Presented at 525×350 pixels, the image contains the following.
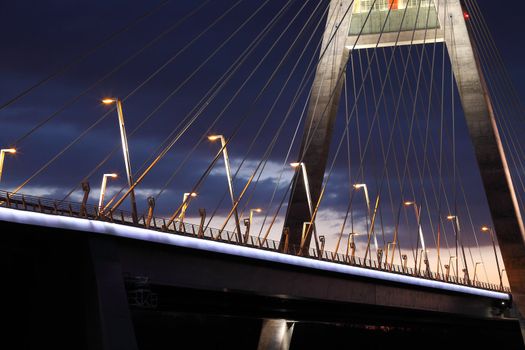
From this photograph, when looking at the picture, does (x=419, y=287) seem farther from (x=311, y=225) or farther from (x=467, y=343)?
(x=467, y=343)

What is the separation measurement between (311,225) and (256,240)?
4976mm

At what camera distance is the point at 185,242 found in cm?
2992

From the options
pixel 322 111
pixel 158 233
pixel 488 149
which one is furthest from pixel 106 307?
pixel 488 149

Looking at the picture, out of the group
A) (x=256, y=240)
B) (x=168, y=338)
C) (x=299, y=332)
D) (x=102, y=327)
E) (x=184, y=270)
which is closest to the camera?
(x=102, y=327)

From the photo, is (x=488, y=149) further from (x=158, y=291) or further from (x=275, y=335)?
(x=158, y=291)

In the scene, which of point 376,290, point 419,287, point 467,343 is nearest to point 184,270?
point 376,290

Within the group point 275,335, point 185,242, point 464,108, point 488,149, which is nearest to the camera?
point 185,242

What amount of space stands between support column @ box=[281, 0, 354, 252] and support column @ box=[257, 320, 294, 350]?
465 centimetres

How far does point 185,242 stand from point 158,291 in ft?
12.7

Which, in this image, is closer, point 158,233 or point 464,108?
point 158,233

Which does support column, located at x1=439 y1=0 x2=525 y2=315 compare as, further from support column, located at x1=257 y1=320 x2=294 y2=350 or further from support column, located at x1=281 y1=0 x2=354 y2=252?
support column, located at x1=257 y1=320 x2=294 y2=350

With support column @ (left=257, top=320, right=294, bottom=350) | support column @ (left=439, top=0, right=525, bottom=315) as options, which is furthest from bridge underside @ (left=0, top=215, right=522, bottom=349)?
support column @ (left=439, top=0, right=525, bottom=315)

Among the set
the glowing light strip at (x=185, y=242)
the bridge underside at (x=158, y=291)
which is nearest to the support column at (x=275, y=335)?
the bridge underside at (x=158, y=291)

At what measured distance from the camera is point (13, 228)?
79.5ft
